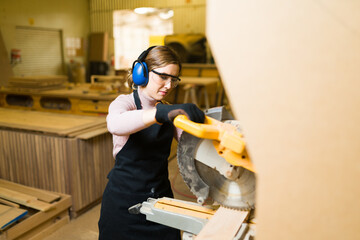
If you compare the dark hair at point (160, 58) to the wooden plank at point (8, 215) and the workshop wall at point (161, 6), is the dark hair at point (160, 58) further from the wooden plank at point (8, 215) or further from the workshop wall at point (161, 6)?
the workshop wall at point (161, 6)

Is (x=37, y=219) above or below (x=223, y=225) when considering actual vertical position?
below

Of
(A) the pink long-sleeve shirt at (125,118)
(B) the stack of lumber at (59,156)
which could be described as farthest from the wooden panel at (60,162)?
(A) the pink long-sleeve shirt at (125,118)

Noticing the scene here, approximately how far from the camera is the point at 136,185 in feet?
4.68

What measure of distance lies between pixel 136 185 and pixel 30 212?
5.71 feet

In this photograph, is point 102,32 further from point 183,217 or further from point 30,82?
point 183,217

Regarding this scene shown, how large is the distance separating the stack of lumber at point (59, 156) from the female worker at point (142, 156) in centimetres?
135

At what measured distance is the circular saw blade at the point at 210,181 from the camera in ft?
3.46

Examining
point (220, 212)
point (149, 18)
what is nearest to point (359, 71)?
point (220, 212)

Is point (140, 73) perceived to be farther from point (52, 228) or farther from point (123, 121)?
point (52, 228)

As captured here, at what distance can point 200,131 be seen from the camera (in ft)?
2.77

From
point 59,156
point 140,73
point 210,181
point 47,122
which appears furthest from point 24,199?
point 210,181

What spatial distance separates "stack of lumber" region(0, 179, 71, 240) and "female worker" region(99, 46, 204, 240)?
115 centimetres

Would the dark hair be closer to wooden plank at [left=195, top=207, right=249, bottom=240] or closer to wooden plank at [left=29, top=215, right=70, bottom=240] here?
wooden plank at [left=195, top=207, right=249, bottom=240]

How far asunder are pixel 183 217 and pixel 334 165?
69cm
